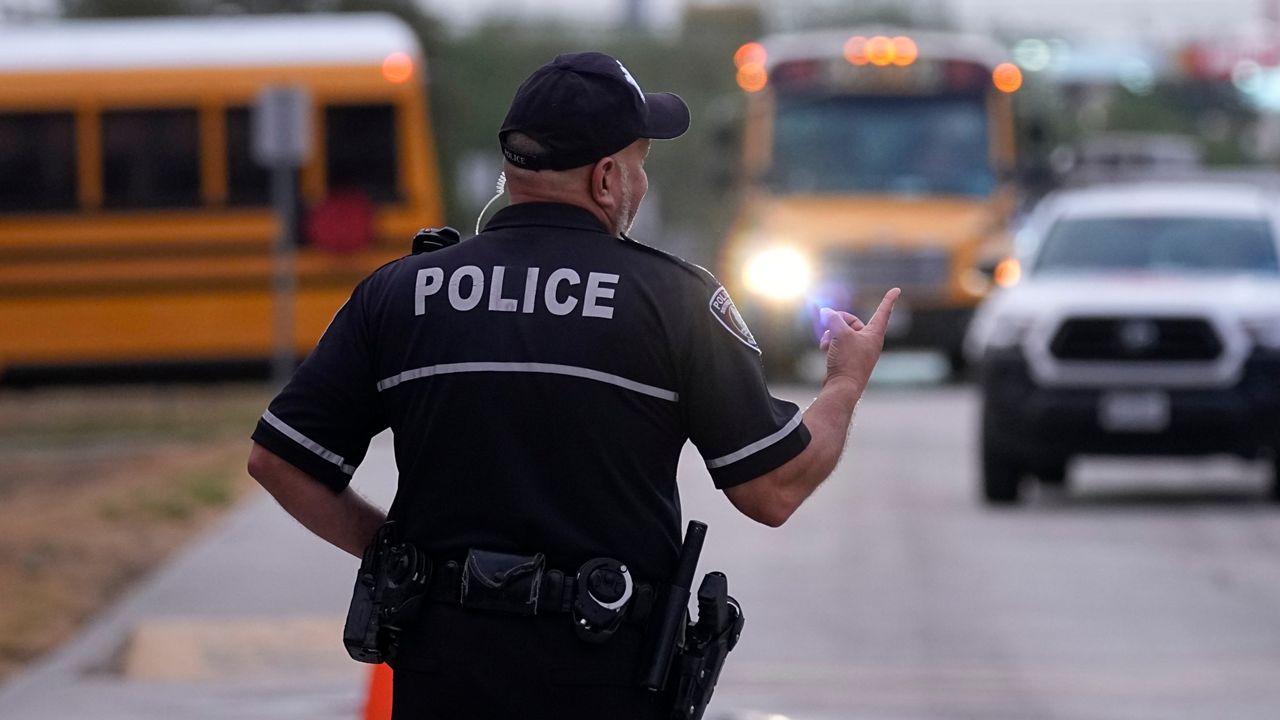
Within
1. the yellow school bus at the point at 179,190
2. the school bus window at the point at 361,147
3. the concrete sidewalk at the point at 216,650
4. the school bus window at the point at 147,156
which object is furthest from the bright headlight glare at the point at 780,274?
the concrete sidewalk at the point at 216,650

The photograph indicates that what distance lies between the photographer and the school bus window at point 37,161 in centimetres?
2228

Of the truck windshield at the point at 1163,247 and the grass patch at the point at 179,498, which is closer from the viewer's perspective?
the grass patch at the point at 179,498

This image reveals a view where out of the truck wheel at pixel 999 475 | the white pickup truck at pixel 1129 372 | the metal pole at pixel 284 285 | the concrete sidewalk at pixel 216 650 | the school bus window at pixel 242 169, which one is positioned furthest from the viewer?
the school bus window at pixel 242 169

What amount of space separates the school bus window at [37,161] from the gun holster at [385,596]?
62.1 ft

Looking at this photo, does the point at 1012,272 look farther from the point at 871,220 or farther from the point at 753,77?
the point at 753,77

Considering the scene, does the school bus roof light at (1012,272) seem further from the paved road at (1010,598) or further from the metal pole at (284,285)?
the metal pole at (284,285)

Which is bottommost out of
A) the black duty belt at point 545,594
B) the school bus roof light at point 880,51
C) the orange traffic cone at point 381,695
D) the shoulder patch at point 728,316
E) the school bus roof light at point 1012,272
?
the school bus roof light at point 880,51

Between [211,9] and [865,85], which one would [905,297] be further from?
[211,9]

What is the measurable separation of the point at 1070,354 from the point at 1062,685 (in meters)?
5.11

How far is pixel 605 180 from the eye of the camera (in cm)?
401

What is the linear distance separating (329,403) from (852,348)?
80 cm

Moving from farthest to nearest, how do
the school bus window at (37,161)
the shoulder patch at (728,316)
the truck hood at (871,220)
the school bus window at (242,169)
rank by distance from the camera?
the truck hood at (871,220) → the school bus window at (242,169) → the school bus window at (37,161) → the shoulder patch at (728,316)

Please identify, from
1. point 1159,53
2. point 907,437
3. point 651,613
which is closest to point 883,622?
point 651,613

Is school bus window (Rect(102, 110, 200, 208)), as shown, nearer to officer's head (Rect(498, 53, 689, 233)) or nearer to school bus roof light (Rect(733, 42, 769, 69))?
school bus roof light (Rect(733, 42, 769, 69))
